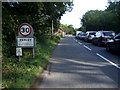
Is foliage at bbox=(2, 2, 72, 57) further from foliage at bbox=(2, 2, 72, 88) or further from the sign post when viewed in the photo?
the sign post

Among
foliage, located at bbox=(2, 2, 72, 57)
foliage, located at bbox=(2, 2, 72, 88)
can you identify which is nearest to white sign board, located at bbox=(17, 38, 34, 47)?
foliage, located at bbox=(2, 2, 72, 88)

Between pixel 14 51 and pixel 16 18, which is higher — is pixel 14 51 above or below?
below

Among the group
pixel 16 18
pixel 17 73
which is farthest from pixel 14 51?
pixel 17 73

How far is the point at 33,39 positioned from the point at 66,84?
3383 mm

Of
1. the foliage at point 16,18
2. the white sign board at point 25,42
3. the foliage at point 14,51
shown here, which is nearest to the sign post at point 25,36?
the white sign board at point 25,42

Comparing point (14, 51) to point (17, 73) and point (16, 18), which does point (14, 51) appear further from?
point (17, 73)

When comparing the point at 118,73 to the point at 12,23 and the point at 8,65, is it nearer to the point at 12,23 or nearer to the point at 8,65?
the point at 8,65

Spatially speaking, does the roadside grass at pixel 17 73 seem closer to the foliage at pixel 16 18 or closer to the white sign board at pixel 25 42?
the white sign board at pixel 25 42

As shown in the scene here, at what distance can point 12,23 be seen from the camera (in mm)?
11016

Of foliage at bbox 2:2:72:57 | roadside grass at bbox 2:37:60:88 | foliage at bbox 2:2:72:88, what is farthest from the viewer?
foliage at bbox 2:2:72:57

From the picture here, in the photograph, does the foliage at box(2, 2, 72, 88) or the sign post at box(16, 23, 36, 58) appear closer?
the foliage at box(2, 2, 72, 88)

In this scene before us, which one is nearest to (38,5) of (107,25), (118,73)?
(118,73)

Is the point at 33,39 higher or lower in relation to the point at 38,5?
lower

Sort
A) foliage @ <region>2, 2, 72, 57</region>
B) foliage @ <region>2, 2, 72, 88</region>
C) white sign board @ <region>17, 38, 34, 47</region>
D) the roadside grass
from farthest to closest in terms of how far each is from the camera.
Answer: foliage @ <region>2, 2, 72, 57</region> < white sign board @ <region>17, 38, 34, 47</region> < foliage @ <region>2, 2, 72, 88</region> < the roadside grass
